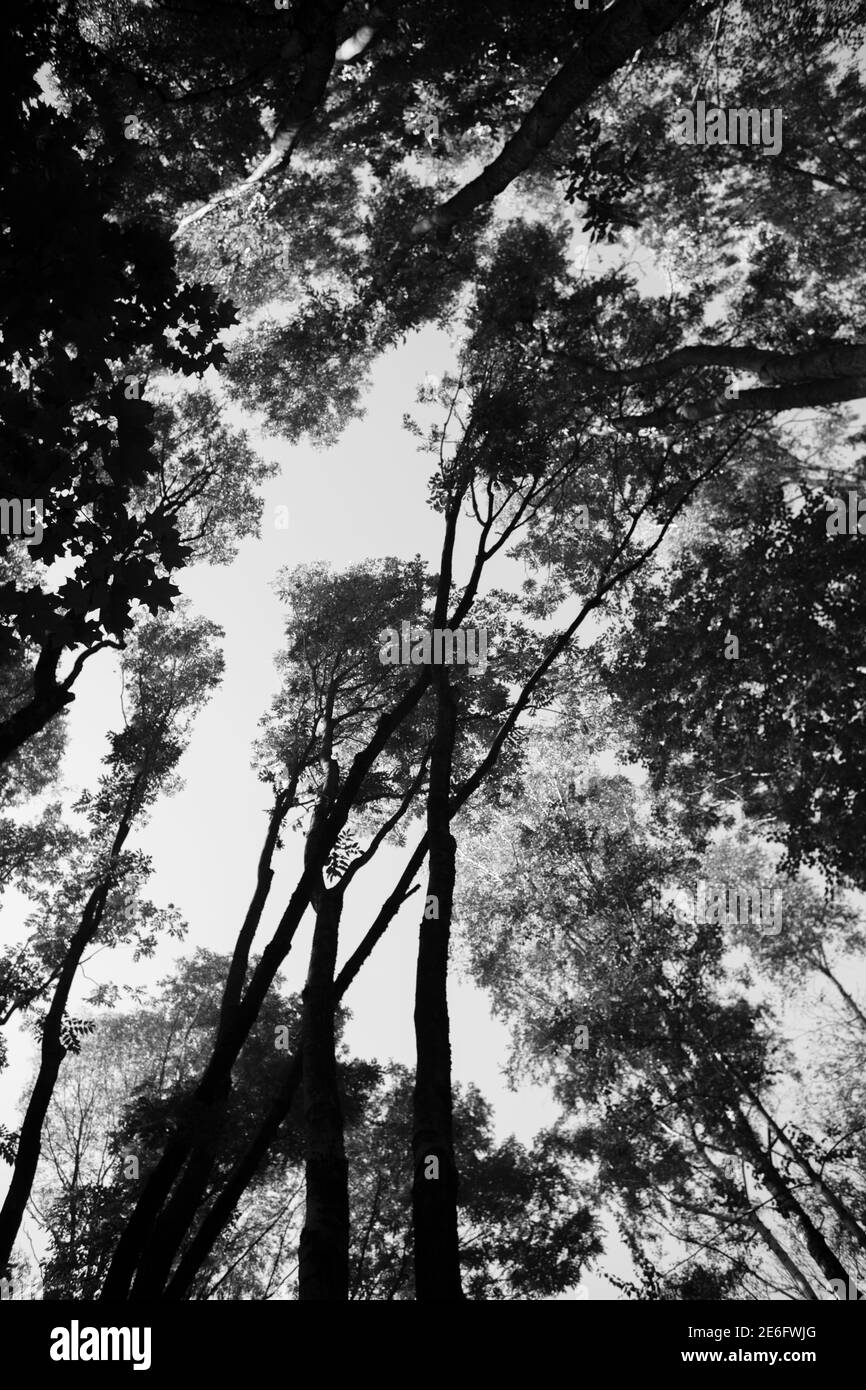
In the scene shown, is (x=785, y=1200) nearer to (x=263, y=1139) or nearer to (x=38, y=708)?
(x=263, y=1139)

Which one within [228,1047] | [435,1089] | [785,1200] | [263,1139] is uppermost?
[228,1047]

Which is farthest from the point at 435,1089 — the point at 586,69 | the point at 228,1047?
the point at 586,69

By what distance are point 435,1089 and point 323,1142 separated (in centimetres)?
123

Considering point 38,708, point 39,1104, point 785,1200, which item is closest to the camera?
point 38,708

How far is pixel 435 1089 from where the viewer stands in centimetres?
630

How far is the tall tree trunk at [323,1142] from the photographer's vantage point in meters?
5.87

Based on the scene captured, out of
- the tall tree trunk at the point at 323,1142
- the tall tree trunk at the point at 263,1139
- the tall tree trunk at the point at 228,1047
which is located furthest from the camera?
the tall tree trunk at the point at 263,1139

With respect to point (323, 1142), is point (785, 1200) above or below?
below

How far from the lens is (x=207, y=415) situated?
14.7m

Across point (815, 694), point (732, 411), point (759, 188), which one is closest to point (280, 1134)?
point (815, 694)

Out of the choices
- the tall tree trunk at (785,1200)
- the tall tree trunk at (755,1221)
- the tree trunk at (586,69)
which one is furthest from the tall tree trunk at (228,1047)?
the tall tree trunk at (755,1221)

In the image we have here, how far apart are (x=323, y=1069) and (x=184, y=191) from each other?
14.0 meters

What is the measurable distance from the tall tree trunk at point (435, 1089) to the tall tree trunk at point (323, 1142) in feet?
2.20

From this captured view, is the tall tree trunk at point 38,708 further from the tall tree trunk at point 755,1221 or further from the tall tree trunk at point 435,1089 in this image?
the tall tree trunk at point 755,1221
